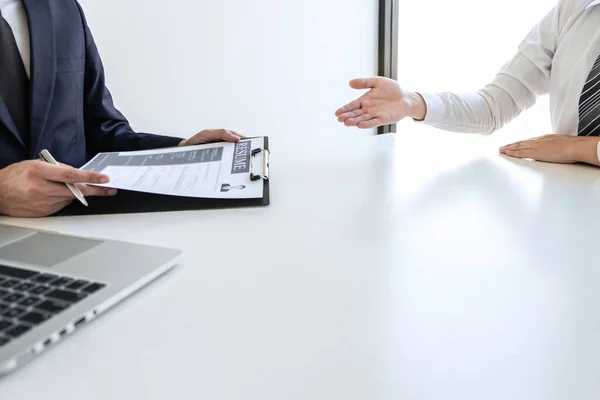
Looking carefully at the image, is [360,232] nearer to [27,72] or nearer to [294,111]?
[27,72]

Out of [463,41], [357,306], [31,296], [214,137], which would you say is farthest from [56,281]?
[463,41]

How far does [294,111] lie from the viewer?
2.39m

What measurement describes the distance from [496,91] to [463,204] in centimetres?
67

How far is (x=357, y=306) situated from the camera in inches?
20.5

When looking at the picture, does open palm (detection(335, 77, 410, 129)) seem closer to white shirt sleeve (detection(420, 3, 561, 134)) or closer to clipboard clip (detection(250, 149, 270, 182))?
white shirt sleeve (detection(420, 3, 561, 134))

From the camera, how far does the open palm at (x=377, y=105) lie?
1.22m

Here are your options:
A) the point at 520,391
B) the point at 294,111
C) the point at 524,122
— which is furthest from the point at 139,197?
the point at 524,122

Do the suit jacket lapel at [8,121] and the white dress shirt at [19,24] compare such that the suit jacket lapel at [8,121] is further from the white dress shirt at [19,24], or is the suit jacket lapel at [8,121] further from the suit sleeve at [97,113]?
the suit sleeve at [97,113]

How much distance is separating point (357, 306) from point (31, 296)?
296 mm

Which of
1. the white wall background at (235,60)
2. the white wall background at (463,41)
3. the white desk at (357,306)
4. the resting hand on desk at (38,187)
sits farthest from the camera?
the white wall background at (463,41)

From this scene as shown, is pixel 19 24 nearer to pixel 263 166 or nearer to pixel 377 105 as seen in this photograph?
pixel 263 166

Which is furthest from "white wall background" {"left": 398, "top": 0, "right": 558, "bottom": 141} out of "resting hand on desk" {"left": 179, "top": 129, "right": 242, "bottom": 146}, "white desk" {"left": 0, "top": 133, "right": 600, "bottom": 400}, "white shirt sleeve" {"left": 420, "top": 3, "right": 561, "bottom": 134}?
"white desk" {"left": 0, "top": 133, "right": 600, "bottom": 400}

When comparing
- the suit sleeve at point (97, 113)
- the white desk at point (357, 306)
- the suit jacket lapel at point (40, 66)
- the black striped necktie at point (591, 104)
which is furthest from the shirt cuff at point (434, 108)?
the suit jacket lapel at point (40, 66)

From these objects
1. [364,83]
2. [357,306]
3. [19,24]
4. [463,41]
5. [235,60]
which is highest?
[463,41]
